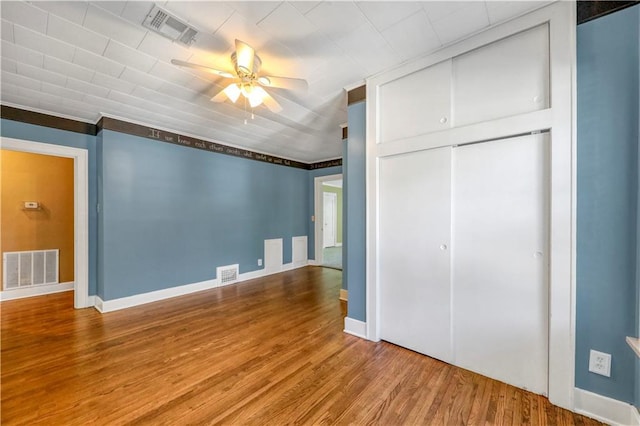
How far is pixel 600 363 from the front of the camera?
156 cm

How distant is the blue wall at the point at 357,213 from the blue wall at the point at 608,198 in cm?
159

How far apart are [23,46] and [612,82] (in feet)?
13.8

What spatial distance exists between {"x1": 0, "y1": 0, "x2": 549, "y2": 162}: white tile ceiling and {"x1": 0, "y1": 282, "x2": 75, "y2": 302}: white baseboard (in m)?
2.79

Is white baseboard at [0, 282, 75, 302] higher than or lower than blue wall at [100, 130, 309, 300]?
lower

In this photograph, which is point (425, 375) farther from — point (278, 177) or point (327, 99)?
point (278, 177)

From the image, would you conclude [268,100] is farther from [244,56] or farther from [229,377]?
[229,377]

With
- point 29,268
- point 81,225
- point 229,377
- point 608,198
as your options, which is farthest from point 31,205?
point 608,198

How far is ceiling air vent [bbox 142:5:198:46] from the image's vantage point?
1735 millimetres

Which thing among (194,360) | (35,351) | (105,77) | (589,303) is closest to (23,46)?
(105,77)

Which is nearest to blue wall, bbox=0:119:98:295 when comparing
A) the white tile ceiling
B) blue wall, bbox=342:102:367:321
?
the white tile ceiling

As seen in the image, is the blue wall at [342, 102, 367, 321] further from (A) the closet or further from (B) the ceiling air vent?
(B) the ceiling air vent

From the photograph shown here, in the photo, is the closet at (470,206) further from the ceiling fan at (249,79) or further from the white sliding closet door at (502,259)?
the ceiling fan at (249,79)

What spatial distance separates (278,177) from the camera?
18.0ft

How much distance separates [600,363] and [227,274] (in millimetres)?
4520
